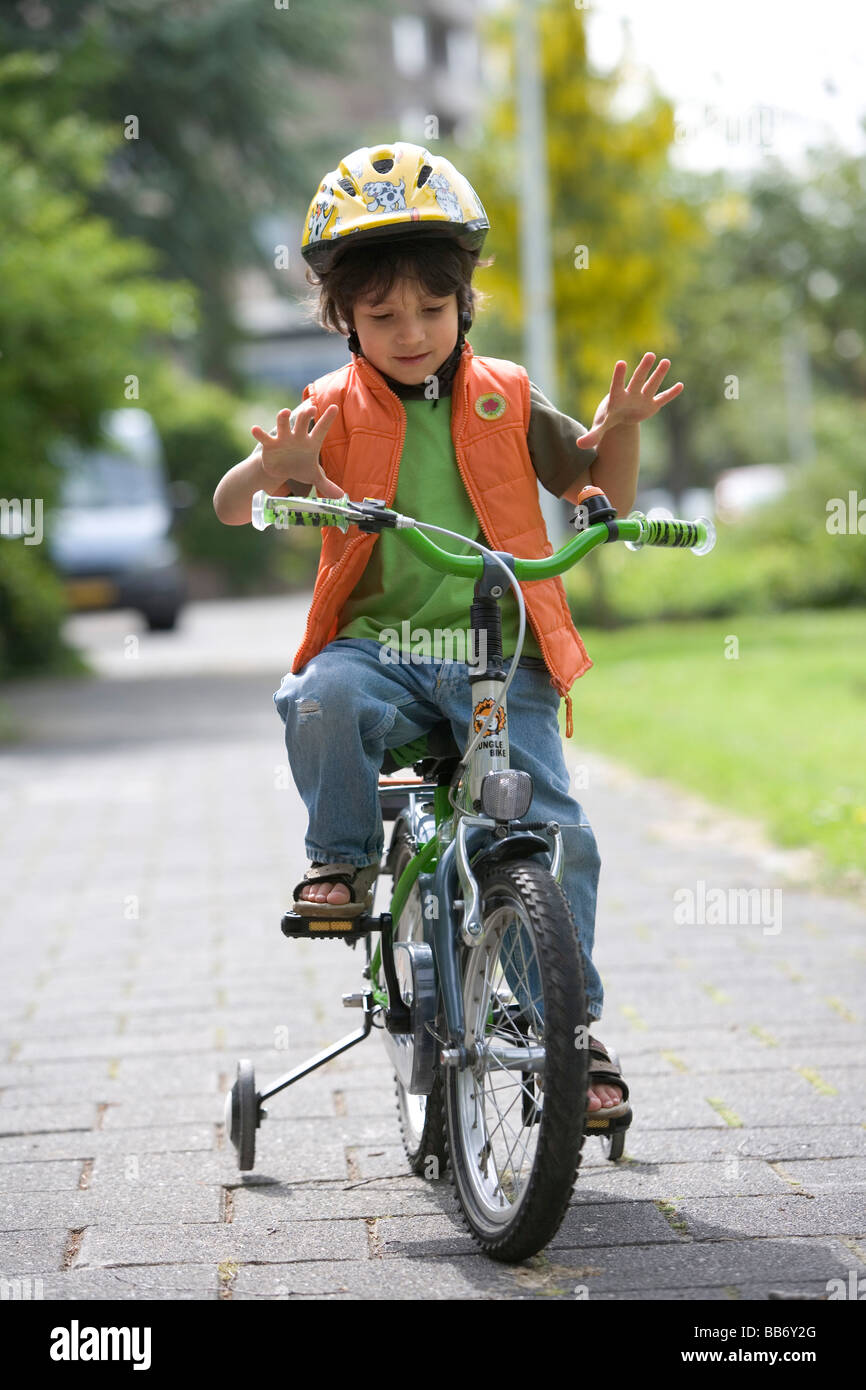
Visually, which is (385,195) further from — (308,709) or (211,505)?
(211,505)

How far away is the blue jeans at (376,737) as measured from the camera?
321 centimetres

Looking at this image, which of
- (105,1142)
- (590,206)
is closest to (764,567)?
(590,206)

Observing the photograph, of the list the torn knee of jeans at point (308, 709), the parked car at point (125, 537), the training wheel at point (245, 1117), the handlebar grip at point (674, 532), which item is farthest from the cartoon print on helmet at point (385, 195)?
the parked car at point (125, 537)

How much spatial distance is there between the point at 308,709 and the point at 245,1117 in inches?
35.0

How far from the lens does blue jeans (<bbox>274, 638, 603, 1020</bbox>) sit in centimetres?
321

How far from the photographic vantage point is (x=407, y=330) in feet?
10.7

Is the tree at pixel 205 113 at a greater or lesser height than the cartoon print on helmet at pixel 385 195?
greater

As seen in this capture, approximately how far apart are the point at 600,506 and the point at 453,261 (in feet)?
1.73

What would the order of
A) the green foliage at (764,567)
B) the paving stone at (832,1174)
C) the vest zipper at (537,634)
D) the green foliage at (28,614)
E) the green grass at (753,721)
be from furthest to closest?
the green foliage at (764,567)
the green foliage at (28,614)
the green grass at (753,721)
the paving stone at (832,1174)
the vest zipper at (537,634)

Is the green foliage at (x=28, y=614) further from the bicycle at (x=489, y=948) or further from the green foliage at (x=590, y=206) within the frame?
the bicycle at (x=489, y=948)

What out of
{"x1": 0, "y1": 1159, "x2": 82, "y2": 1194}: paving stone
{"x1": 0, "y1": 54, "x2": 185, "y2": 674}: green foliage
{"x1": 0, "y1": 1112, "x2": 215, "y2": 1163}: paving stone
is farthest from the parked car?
{"x1": 0, "y1": 1159, "x2": 82, "y2": 1194}: paving stone

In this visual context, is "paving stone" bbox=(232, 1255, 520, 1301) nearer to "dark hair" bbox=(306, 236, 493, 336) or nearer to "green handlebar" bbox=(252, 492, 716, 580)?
"green handlebar" bbox=(252, 492, 716, 580)

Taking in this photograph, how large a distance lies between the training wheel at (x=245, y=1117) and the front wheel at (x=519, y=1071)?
417mm

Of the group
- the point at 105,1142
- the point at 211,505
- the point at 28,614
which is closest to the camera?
the point at 105,1142
